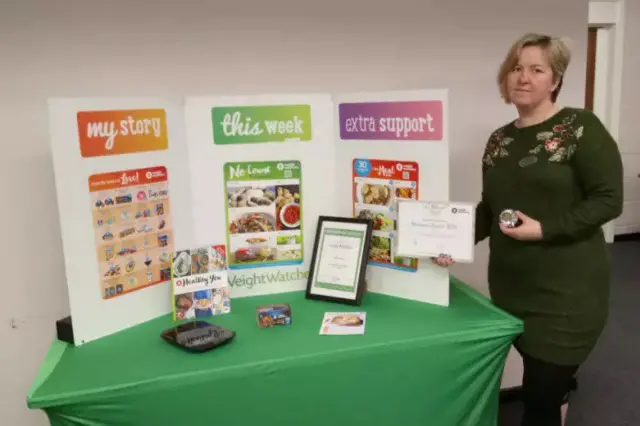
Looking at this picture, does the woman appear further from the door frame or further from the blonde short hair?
the door frame

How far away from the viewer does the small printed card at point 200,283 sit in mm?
Result: 1672

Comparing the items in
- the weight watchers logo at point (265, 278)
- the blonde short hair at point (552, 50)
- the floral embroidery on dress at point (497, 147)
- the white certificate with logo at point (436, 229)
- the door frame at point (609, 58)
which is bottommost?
the weight watchers logo at point (265, 278)

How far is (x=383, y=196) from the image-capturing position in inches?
70.2

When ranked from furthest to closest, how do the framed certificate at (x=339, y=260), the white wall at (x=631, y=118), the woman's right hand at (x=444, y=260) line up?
the white wall at (x=631, y=118)
the framed certificate at (x=339, y=260)
the woman's right hand at (x=444, y=260)

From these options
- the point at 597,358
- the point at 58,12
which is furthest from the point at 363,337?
the point at 597,358

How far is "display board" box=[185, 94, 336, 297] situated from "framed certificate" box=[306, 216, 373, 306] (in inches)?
2.3

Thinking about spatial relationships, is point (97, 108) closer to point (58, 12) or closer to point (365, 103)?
point (58, 12)

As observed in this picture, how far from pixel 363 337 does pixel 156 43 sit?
1.21 metres

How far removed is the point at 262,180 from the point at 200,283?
0.38m

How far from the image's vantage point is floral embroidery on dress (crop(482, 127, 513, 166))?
65.7 inches

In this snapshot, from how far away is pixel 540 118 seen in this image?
161cm

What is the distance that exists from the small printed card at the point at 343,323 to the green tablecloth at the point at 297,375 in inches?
1.0

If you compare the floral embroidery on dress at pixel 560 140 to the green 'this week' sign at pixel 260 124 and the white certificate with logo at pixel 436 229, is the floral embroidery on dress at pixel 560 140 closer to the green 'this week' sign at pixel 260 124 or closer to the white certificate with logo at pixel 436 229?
the white certificate with logo at pixel 436 229

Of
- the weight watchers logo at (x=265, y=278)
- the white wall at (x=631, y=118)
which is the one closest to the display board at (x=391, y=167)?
the weight watchers logo at (x=265, y=278)
